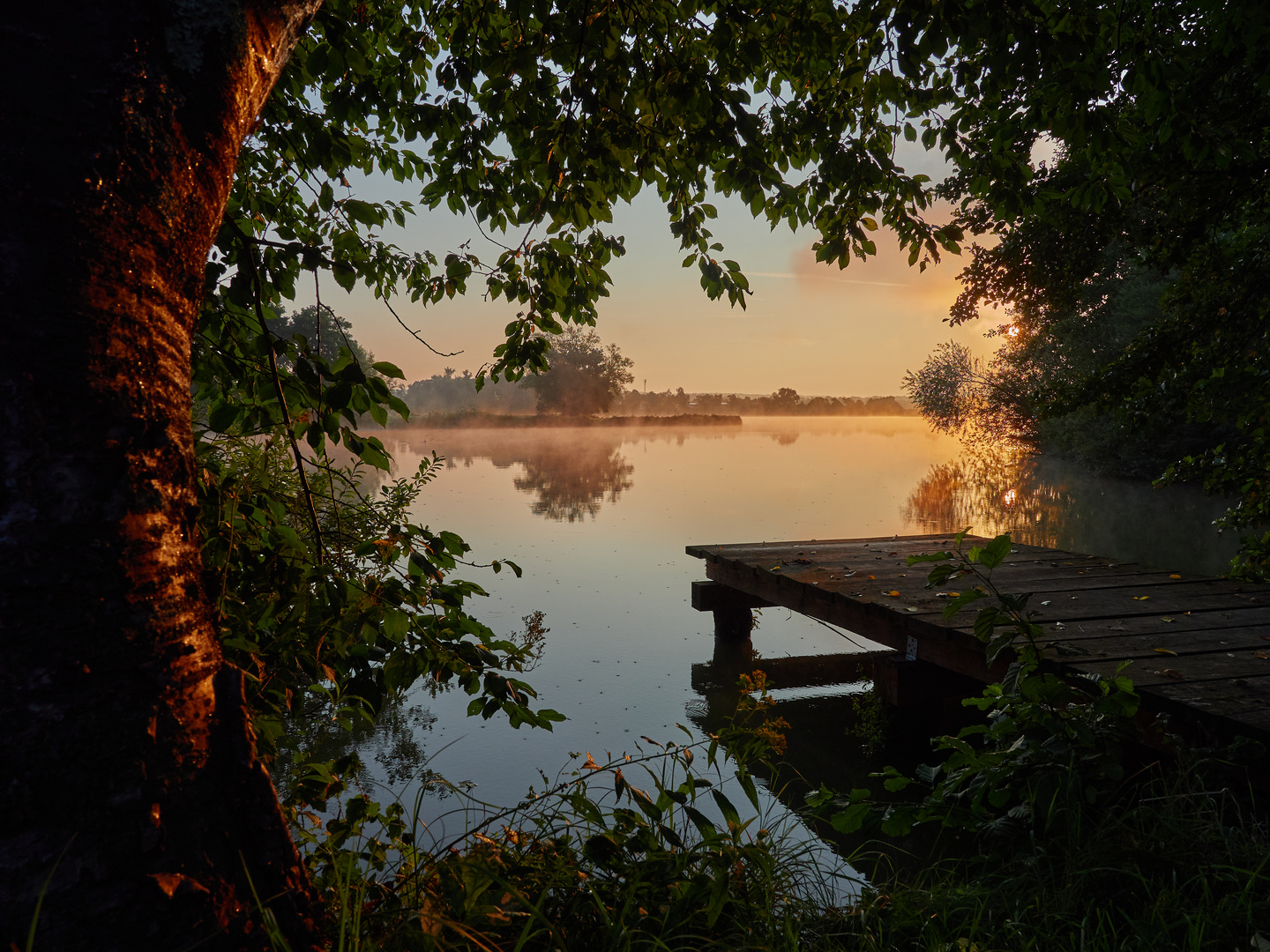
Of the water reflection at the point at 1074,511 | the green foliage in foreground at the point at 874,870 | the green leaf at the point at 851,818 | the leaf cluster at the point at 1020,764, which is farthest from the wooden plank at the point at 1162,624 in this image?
the water reflection at the point at 1074,511

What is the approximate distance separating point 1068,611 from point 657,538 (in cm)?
862

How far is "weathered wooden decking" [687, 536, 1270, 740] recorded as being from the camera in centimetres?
351

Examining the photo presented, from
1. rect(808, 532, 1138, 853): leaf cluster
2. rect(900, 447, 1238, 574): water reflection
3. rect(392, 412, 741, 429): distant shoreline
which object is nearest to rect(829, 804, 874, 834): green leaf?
rect(808, 532, 1138, 853): leaf cluster

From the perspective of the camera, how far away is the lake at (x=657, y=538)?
5605 millimetres

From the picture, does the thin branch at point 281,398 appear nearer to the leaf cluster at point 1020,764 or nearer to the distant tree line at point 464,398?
the leaf cluster at point 1020,764

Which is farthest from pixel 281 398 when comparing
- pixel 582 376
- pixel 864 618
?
pixel 582 376

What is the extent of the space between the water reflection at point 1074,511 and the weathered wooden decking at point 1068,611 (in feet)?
17.5

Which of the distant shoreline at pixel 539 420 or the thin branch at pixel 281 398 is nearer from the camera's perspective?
the thin branch at pixel 281 398

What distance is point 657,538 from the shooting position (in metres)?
13.3

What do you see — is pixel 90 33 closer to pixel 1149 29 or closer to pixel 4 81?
pixel 4 81

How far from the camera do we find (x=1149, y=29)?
10.1 ft

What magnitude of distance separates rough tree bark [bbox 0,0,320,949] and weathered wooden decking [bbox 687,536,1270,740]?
2.71 meters

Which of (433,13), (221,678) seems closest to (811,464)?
(433,13)

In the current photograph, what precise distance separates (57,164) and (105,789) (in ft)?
3.07
